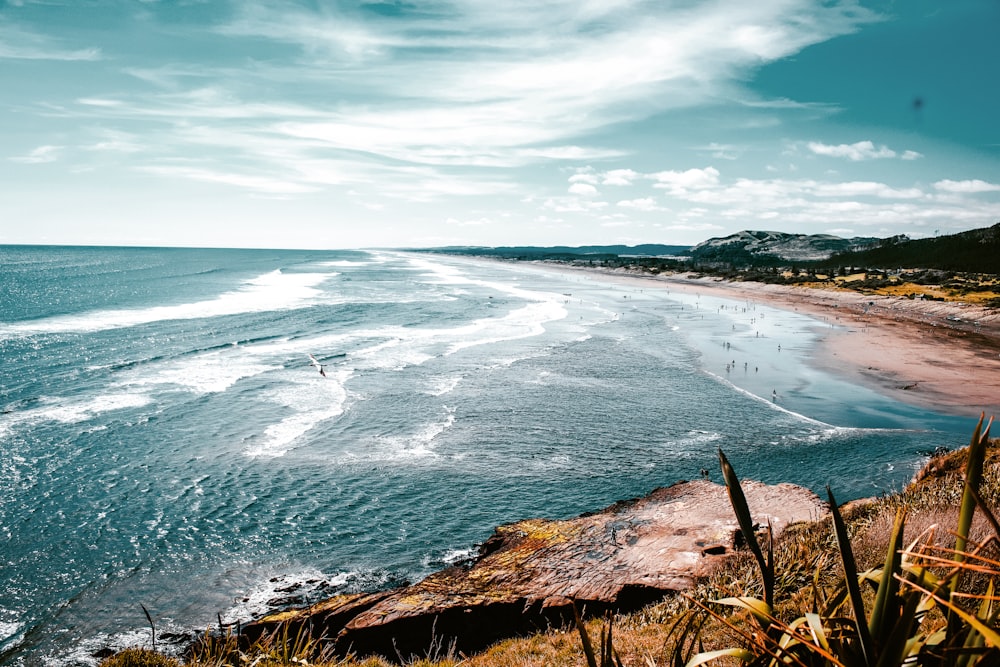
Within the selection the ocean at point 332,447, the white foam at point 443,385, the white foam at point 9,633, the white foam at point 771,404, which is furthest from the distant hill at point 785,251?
the white foam at point 9,633

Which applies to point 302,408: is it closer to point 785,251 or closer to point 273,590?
point 273,590

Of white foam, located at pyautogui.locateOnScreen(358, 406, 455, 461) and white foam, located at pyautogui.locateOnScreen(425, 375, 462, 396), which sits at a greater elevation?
white foam, located at pyautogui.locateOnScreen(425, 375, 462, 396)

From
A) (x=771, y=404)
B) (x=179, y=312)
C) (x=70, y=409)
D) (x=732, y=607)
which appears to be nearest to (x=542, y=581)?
(x=732, y=607)

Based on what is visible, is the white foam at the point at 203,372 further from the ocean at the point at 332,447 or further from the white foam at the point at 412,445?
the white foam at the point at 412,445

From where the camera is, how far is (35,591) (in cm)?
1370

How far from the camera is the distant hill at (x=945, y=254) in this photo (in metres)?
78.7

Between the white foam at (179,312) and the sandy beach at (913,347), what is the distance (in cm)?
5367

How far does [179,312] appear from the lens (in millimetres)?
58125

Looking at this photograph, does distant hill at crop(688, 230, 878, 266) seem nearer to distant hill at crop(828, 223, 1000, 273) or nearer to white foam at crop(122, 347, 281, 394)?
distant hill at crop(828, 223, 1000, 273)

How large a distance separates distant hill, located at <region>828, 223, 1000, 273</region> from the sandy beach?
22.4 m

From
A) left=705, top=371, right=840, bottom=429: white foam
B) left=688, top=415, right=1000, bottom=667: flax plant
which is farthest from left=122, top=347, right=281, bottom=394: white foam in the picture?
left=688, top=415, right=1000, bottom=667: flax plant

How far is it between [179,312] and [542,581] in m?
58.0

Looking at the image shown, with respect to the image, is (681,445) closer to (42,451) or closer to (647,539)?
(647,539)

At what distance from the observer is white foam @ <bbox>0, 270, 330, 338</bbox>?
47162 mm
